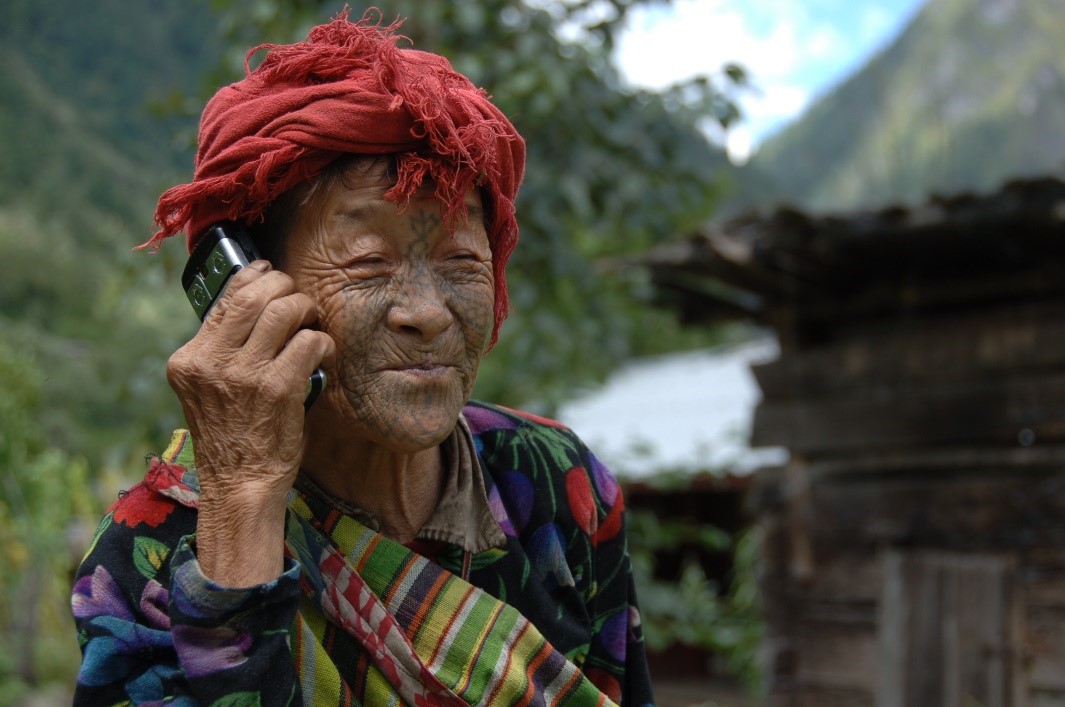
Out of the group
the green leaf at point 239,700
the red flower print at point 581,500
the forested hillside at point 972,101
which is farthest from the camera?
the forested hillside at point 972,101

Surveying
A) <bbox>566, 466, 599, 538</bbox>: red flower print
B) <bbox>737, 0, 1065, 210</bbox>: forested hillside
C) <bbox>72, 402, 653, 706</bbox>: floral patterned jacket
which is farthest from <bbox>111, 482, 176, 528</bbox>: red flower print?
<bbox>737, 0, 1065, 210</bbox>: forested hillside

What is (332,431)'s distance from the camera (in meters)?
1.56

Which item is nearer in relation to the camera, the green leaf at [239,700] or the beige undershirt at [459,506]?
the green leaf at [239,700]

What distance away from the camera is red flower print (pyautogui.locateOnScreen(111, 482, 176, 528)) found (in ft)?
4.77

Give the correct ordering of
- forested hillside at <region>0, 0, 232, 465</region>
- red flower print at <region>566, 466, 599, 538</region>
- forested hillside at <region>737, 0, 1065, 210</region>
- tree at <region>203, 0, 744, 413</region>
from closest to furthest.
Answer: red flower print at <region>566, 466, 599, 538</region>
tree at <region>203, 0, 744, 413</region>
forested hillside at <region>0, 0, 232, 465</region>
forested hillside at <region>737, 0, 1065, 210</region>

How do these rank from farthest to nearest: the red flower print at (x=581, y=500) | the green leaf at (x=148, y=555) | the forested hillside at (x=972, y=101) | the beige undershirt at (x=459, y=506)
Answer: the forested hillside at (x=972, y=101)
the red flower print at (x=581, y=500)
the beige undershirt at (x=459, y=506)
the green leaf at (x=148, y=555)

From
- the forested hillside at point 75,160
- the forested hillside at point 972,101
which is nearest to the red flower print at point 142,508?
the forested hillside at point 75,160

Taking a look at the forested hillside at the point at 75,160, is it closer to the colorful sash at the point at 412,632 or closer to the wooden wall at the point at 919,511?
the wooden wall at the point at 919,511

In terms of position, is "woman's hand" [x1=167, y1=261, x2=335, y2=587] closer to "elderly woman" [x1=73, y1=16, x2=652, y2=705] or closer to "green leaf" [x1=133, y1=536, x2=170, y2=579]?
"elderly woman" [x1=73, y1=16, x2=652, y2=705]

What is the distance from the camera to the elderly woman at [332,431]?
134cm

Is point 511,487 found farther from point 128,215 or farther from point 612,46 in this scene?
point 128,215

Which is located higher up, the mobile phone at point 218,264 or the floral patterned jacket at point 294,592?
the mobile phone at point 218,264

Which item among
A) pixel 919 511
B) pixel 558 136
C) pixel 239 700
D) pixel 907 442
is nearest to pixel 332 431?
pixel 239 700

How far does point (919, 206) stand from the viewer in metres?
4.60
